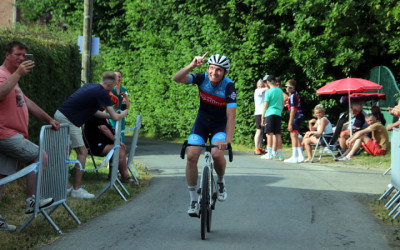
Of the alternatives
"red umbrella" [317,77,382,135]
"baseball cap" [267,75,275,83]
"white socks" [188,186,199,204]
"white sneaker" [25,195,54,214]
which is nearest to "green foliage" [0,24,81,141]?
"white sneaker" [25,195,54,214]

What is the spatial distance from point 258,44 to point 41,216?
13.1 metres

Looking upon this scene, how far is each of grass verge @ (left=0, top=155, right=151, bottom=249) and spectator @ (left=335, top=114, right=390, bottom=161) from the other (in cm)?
647

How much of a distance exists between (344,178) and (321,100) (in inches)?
303

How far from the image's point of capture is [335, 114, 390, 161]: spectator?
52.2 feet

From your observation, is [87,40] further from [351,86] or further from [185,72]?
[185,72]

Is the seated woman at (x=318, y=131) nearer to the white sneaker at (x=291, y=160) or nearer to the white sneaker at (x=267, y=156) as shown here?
the white sneaker at (x=291, y=160)

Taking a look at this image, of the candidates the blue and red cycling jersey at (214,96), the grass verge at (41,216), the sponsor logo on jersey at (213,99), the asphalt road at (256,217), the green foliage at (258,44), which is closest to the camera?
the grass verge at (41,216)

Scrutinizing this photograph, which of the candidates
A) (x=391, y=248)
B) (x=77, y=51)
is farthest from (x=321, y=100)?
(x=391, y=248)

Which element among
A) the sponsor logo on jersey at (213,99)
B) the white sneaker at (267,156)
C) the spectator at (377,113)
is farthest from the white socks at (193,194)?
the spectator at (377,113)

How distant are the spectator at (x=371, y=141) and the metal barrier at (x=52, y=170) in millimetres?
9674

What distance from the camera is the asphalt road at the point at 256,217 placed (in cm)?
681

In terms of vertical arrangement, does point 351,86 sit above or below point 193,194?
above

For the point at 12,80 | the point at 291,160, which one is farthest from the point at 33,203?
the point at 291,160

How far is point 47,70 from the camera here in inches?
424
